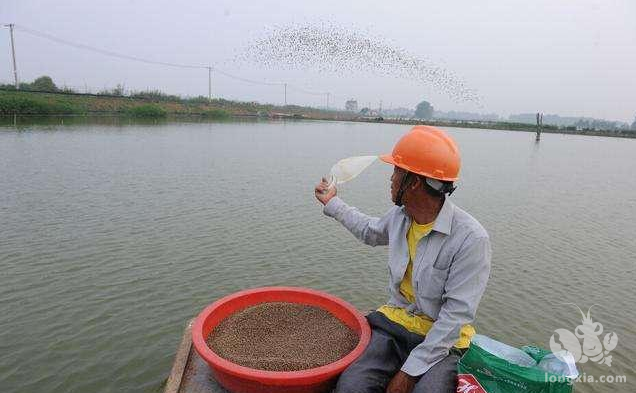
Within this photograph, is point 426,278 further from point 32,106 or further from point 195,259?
point 32,106

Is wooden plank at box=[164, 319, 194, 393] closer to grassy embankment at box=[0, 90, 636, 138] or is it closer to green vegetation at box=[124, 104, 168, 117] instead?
grassy embankment at box=[0, 90, 636, 138]

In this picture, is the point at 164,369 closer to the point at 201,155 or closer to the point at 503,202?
the point at 503,202

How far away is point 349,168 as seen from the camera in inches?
129

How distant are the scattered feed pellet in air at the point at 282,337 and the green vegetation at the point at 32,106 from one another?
1627 inches

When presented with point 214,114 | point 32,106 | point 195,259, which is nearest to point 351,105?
point 214,114

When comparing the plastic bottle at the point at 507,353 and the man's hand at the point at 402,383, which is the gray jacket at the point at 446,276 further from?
the plastic bottle at the point at 507,353

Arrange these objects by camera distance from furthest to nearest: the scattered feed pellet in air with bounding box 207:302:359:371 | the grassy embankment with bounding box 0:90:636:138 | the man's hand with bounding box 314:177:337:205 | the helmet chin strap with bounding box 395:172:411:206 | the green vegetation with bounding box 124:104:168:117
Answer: the green vegetation with bounding box 124:104:168:117 → the grassy embankment with bounding box 0:90:636:138 → the man's hand with bounding box 314:177:337:205 → the scattered feed pellet in air with bounding box 207:302:359:371 → the helmet chin strap with bounding box 395:172:411:206

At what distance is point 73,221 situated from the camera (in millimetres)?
8305

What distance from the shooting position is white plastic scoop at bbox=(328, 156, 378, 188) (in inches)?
128

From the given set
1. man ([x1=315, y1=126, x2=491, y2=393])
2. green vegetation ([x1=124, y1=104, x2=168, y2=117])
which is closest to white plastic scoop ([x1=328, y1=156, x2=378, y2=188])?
man ([x1=315, y1=126, x2=491, y2=393])

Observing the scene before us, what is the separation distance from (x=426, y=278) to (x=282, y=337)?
1.21 m

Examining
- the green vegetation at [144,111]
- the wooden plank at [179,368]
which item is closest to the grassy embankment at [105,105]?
the green vegetation at [144,111]

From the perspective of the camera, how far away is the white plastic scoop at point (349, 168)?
3.24m

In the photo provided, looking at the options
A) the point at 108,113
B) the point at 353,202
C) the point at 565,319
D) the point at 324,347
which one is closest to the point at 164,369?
the point at 324,347
